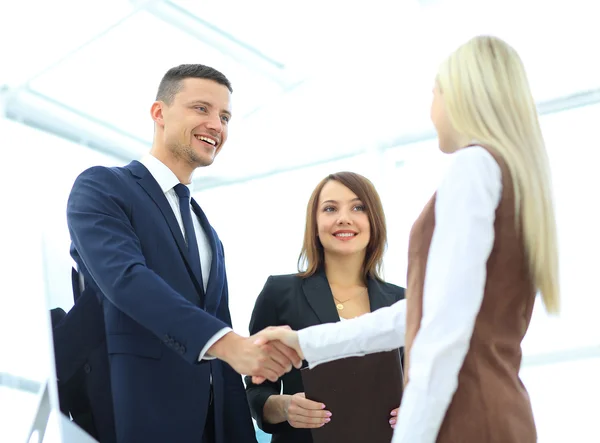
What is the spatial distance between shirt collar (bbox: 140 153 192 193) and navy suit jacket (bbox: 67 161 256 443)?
0.30ft

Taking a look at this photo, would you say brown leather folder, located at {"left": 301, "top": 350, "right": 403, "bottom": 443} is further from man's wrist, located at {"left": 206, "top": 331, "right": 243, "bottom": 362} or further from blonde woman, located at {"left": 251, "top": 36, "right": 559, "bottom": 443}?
blonde woman, located at {"left": 251, "top": 36, "right": 559, "bottom": 443}

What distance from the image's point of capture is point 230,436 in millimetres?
2309

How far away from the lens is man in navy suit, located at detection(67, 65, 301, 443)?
2086 mm

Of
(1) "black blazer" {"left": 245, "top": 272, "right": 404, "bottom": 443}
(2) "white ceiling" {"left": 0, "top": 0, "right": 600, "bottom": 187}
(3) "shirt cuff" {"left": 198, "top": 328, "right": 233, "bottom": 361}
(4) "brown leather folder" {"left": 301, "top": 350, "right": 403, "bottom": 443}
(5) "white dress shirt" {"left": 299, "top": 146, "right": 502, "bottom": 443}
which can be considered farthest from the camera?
(2) "white ceiling" {"left": 0, "top": 0, "right": 600, "bottom": 187}

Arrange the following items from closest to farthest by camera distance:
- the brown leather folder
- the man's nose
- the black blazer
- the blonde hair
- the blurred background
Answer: the blonde hair, the brown leather folder, the black blazer, the man's nose, the blurred background

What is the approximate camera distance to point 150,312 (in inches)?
81.6

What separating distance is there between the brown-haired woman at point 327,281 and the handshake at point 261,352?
0.25 m

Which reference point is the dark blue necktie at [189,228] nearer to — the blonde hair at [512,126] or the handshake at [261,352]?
the handshake at [261,352]

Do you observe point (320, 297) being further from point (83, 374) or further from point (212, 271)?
point (83, 374)

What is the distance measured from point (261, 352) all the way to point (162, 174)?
0.65 m

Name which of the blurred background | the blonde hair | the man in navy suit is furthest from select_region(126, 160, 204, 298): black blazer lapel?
the blurred background

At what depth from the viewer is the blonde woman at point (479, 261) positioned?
4.75ft

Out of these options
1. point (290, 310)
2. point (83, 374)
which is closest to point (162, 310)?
→ point (83, 374)

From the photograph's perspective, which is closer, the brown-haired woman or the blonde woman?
the blonde woman
